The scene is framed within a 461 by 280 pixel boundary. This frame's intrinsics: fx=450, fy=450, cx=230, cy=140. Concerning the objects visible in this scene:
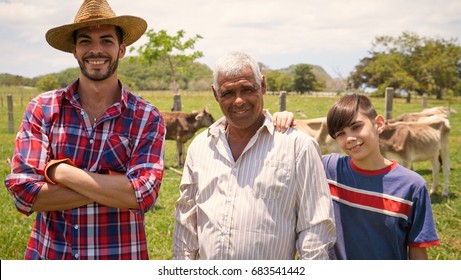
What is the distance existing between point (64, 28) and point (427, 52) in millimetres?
28060

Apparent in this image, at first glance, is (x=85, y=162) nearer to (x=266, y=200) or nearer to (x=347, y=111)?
(x=266, y=200)

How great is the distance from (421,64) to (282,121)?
31530 mm

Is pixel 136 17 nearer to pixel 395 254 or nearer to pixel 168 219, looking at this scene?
pixel 395 254

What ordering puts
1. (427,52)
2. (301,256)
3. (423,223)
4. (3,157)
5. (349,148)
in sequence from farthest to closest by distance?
(427,52) → (3,157) → (349,148) → (423,223) → (301,256)

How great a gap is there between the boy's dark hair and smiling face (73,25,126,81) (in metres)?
1.30

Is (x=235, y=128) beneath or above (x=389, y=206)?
above

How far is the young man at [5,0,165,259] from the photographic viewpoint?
7.55 feet

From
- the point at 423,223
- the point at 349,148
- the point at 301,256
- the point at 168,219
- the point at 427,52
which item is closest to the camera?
the point at 301,256

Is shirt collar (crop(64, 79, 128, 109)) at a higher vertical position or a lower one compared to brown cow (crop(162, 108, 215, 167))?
higher

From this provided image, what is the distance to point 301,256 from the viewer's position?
2232mm

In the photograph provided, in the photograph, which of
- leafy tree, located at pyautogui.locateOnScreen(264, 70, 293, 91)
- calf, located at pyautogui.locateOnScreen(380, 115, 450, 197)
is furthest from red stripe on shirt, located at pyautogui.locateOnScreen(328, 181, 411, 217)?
leafy tree, located at pyautogui.locateOnScreen(264, 70, 293, 91)

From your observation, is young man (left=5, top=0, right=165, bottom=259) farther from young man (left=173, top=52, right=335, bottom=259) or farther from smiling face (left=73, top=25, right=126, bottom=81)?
young man (left=173, top=52, right=335, bottom=259)
